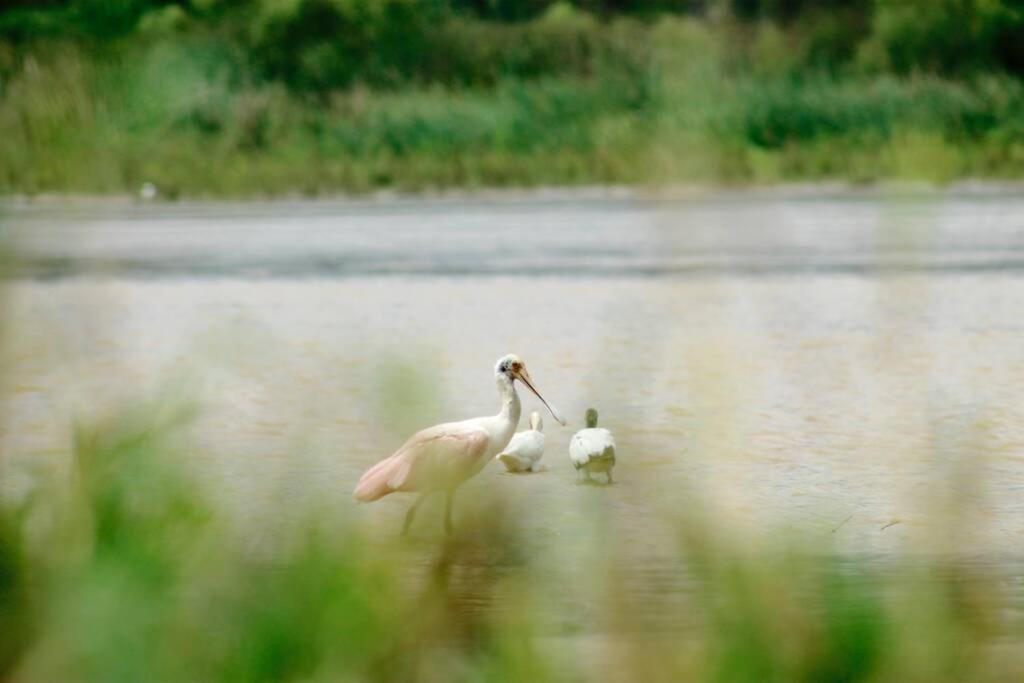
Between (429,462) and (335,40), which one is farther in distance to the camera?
(335,40)

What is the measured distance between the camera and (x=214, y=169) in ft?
69.3

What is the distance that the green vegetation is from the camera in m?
20.6

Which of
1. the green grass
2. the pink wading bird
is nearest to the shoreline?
the green grass

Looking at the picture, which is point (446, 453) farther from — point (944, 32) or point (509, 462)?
point (944, 32)

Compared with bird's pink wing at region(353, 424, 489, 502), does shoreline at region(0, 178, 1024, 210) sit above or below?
below

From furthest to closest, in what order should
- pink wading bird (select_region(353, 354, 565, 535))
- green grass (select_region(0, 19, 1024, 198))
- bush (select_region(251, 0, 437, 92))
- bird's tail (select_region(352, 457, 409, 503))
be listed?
bush (select_region(251, 0, 437, 92))
green grass (select_region(0, 19, 1024, 198))
bird's tail (select_region(352, 457, 409, 503))
pink wading bird (select_region(353, 354, 565, 535))

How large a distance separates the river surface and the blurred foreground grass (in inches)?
2.8

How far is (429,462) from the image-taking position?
12.0ft

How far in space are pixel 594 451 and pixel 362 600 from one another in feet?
9.11

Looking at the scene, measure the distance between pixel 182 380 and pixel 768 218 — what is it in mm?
921

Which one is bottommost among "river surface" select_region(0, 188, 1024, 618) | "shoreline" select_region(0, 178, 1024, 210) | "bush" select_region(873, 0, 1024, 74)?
"shoreline" select_region(0, 178, 1024, 210)

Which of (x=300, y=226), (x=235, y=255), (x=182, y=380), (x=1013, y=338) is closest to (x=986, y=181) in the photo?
(x=300, y=226)

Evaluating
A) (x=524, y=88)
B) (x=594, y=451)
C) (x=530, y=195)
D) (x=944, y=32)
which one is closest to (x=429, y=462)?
(x=594, y=451)

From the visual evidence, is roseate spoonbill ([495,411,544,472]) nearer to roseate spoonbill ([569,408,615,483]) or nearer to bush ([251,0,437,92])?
roseate spoonbill ([569,408,615,483])
